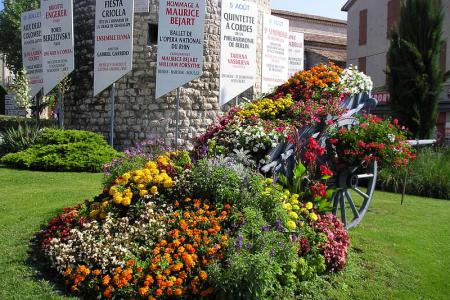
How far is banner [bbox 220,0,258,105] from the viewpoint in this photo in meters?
15.0

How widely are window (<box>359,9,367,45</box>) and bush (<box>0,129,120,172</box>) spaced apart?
63.0ft

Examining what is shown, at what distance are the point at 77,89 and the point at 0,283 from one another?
528 inches

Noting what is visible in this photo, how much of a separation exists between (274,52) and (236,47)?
2406 millimetres

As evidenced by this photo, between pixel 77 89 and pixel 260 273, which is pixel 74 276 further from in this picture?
pixel 77 89

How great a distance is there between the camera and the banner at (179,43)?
1385 cm

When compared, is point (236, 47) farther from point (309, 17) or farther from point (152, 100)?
point (309, 17)

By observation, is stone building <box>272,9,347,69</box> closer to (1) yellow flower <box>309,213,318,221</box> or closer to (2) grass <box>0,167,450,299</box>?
(2) grass <box>0,167,450,299</box>

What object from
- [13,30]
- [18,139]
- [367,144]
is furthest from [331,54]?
[367,144]

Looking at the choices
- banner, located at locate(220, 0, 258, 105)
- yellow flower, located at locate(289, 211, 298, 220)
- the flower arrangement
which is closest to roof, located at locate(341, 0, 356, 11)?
banner, located at locate(220, 0, 258, 105)

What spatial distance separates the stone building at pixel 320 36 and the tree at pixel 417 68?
1536cm

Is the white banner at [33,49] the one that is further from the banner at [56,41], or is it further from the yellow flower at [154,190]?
the yellow flower at [154,190]

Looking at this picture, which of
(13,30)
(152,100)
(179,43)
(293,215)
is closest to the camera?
Answer: (293,215)

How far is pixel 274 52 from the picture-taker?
1714 cm

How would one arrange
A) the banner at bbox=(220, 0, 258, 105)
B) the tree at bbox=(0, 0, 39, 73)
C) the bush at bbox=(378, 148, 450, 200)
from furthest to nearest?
the tree at bbox=(0, 0, 39, 73), the banner at bbox=(220, 0, 258, 105), the bush at bbox=(378, 148, 450, 200)
